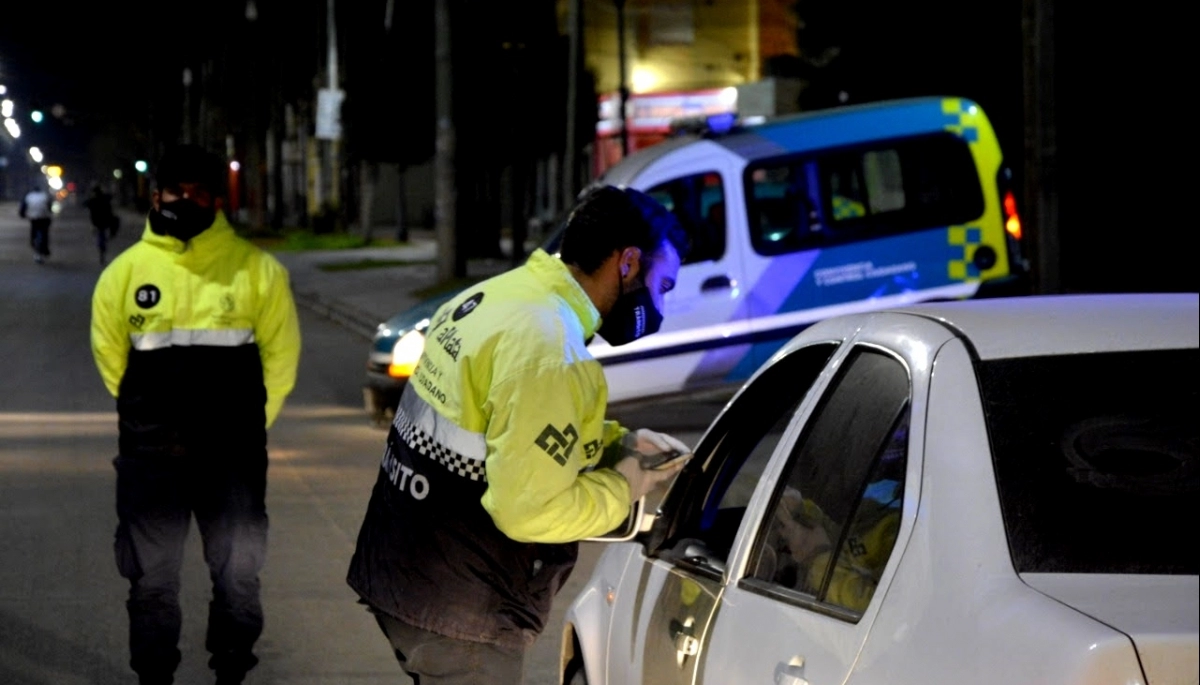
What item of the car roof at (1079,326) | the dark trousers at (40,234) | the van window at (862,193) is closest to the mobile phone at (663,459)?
the car roof at (1079,326)

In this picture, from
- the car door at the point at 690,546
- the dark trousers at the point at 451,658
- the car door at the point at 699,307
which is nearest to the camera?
the dark trousers at the point at 451,658

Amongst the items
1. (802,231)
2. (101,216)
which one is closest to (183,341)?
(802,231)

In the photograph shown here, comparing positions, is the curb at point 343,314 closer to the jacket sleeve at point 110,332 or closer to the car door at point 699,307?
the car door at point 699,307

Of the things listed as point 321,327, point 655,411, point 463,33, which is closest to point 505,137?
A: point 463,33

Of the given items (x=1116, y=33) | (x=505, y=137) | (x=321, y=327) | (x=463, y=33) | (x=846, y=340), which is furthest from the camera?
(x=505, y=137)

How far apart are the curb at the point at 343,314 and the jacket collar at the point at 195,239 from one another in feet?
50.4

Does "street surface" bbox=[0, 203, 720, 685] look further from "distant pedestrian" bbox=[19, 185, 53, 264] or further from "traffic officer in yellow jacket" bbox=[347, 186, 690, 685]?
"distant pedestrian" bbox=[19, 185, 53, 264]

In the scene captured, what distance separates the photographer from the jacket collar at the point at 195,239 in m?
5.73

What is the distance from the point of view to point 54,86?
122 meters

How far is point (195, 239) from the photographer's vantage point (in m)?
5.75

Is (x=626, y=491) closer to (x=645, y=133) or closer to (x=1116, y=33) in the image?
(x=1116, y=33)

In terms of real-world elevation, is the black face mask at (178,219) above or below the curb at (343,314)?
above

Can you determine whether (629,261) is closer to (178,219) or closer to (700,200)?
(178,219)

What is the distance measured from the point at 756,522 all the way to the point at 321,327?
1988 centimetres
